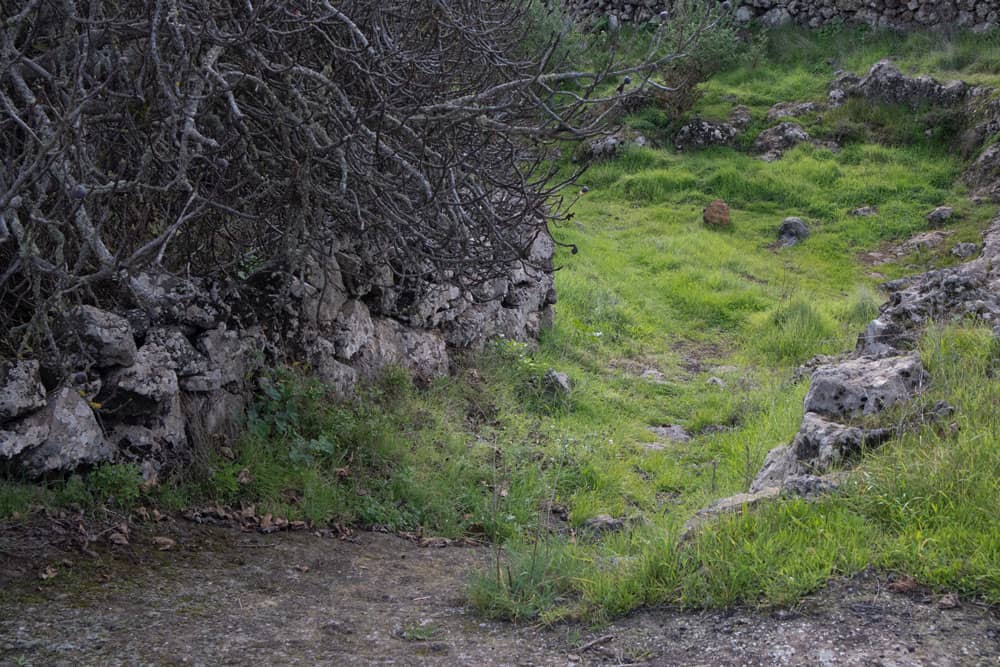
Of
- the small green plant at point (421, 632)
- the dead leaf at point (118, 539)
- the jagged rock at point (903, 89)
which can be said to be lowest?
the small green plant at point (421, 632)

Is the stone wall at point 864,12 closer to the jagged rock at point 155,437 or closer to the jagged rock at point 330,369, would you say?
the jagged rock at point 330,369

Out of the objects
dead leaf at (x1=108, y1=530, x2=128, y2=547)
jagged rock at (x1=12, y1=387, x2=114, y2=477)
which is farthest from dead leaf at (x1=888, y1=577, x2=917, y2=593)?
jagged rock at (x1=12, y1=387, x2=114, y2=477)

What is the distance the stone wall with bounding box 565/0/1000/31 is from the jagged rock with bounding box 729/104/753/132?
224 cm

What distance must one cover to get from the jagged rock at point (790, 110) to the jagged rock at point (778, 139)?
1.12 feet

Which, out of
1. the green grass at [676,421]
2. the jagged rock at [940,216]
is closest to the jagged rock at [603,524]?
the green grass at [676,421]

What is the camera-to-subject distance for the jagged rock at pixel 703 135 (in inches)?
582

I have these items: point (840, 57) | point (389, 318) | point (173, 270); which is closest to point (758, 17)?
point (840, 57)

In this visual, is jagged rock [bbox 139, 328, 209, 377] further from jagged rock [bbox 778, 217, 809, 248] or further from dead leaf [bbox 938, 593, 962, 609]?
jagged rock [bbox 778, 217, 809, 248]

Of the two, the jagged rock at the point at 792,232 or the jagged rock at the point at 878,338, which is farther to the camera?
the jagged rock at the point at 792,232

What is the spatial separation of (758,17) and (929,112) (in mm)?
5221

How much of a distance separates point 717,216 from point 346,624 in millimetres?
10123

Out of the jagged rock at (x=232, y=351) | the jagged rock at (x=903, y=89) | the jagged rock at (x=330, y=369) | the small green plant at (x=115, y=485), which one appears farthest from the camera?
the jagged rock at (x=903, y=89)

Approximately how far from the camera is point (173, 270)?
521 centimetres

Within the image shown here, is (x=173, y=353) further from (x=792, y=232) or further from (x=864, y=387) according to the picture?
(x=792, y=232)
